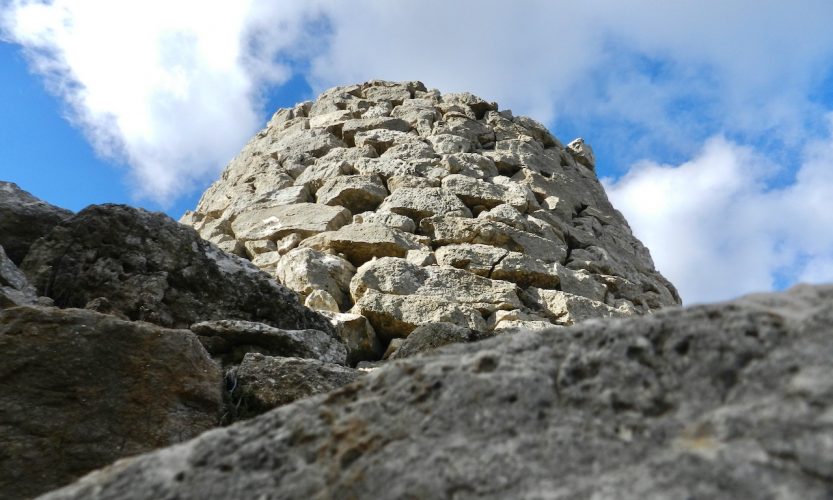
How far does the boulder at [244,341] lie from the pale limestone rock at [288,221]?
3991 mm

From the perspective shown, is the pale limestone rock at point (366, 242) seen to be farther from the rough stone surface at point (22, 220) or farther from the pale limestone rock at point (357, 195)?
the rough stone surface at point (22, 220)

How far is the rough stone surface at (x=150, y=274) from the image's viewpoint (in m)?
4.78

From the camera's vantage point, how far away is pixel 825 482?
1305 millimetres

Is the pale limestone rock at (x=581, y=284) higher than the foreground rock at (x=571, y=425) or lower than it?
higher

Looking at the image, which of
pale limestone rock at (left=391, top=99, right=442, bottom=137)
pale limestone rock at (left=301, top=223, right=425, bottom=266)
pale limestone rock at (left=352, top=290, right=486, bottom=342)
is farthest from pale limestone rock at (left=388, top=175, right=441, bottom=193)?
pale limestone rock at (left=352, top=290, right=486, bottom=342)

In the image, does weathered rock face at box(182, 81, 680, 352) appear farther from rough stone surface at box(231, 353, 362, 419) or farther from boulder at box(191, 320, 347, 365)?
rough stone surface at box(231, 353, 362, 419)

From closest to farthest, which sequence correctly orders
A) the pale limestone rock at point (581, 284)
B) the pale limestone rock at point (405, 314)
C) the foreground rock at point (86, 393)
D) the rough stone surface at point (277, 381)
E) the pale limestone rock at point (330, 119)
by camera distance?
1. the foreground rock at point (86, 393)
2. the rough stone surface at point (277, 381)
3. the pale limestone rock at point (405, 314)
4. the pale limestone rock at point (581, 284)
5. the pale limestone rock at point (330, 119)

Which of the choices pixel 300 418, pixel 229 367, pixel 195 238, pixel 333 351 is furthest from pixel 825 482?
pixel 195 238

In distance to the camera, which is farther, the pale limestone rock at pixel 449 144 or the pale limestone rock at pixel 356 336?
the pale limestone rock at pixel 449 144

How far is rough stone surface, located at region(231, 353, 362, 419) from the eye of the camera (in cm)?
371

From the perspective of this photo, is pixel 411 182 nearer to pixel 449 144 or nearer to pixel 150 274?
pixel 449 144

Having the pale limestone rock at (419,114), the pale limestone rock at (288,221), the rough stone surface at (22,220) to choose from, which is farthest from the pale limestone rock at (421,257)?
the rough stone surface at (22,220)

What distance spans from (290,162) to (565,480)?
9264 millimetres

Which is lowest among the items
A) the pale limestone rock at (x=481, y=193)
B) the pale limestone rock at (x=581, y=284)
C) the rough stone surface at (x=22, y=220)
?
the rough stone surface at (x=22, y=220)
